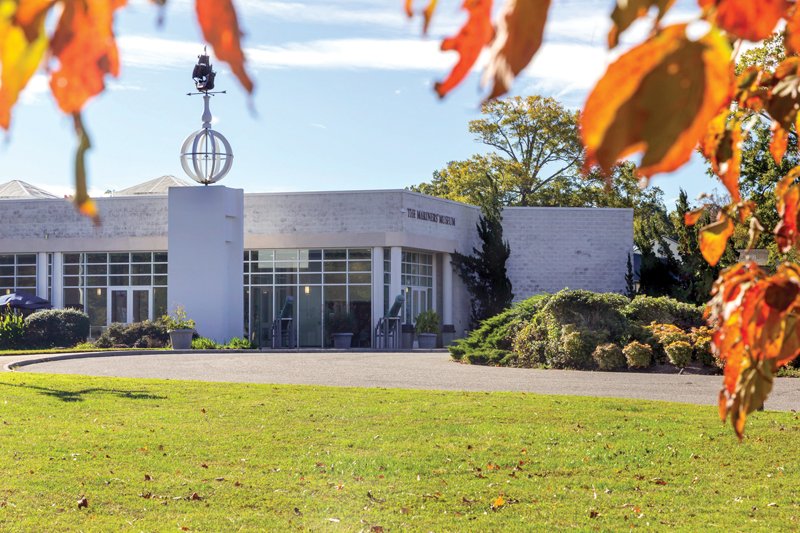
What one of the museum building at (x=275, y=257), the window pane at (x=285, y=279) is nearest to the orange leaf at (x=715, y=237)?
the museum building at (x=275, y=257)

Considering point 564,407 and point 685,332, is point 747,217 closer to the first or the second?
point 564,407

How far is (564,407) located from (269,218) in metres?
22.8

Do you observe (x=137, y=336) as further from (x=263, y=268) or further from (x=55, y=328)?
(x=263, y=268)

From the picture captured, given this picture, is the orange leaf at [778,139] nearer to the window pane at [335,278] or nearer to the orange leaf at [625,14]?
the orange leaf at [625,14]

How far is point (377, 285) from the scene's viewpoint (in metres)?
31.4

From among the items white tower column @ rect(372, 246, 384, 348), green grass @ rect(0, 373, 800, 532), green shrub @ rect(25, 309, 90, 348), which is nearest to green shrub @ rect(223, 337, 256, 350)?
white tower column @ rect(372, 246, 384, 348)

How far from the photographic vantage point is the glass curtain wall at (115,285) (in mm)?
32594

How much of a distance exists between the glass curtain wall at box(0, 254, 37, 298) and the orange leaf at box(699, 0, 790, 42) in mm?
36115

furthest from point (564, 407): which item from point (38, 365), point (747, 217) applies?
point (38, 365)

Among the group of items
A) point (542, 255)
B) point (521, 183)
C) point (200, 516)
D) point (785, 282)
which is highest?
point (521, 183)

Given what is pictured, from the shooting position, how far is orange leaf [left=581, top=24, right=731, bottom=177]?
0.59 meters

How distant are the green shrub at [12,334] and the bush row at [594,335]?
15.6 meters

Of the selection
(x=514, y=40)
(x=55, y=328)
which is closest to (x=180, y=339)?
(x=55, y=328)

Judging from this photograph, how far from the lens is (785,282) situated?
3.64ft
